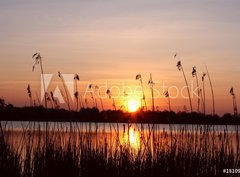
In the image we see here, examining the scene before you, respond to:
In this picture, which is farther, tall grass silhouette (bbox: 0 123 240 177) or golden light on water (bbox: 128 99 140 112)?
golden light on water (bbox: 128 99 140 112)

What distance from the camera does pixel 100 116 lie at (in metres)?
7.43

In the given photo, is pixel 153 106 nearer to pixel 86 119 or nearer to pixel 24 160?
pixel 86 119

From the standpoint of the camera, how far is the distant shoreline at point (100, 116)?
6.93 meters

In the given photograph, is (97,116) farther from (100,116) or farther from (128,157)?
(128,157)

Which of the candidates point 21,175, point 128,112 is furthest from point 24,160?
point 128,112

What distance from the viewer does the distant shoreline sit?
22.7 feet

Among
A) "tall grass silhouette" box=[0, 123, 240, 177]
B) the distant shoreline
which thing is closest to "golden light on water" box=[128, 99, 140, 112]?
the distant shoreline

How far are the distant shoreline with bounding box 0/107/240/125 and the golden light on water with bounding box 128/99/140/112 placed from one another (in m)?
0.09

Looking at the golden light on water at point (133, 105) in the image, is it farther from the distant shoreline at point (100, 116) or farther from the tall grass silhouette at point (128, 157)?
the tall grass silhouette at point (128, 157)

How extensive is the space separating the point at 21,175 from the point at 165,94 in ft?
8.93

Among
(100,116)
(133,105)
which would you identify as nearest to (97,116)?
(100,116)

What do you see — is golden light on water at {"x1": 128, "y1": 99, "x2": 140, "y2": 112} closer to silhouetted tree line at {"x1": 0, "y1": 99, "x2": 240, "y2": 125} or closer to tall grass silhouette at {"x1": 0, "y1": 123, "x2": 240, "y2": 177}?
silhouetted tree line at {"x1": 0, "y1": 99, "x2": 240, "y2": 125}

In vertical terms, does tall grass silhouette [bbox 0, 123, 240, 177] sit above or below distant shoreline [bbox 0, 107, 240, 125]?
below

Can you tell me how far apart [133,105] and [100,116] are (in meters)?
0.65
